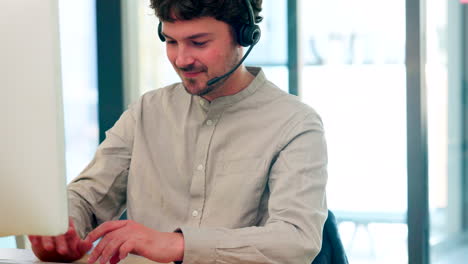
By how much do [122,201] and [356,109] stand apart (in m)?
1.66

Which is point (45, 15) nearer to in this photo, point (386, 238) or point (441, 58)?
point (441, 58)

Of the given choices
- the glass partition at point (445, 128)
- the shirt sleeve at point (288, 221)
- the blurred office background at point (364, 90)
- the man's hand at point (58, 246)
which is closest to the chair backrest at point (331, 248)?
the shirt sleeve at point (288, 221)

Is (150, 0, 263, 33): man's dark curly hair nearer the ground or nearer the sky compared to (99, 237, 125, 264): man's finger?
nearer the sky

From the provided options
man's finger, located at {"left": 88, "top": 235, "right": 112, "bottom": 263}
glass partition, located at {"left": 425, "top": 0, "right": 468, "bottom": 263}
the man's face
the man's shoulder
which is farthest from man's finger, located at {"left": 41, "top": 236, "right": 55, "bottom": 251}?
glass partition, located at {"left": 425, "top": 0, "right": 468, "bottom": 263}

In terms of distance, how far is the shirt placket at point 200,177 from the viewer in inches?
59.9

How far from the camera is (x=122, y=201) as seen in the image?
1.65 metres

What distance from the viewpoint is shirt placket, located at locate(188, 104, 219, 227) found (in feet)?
4.99

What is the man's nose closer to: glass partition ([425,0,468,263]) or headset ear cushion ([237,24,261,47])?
headset ear cushion ([237,24,261,47])

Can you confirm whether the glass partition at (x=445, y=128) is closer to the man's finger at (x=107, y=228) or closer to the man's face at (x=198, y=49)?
the man's face at (x=198, y=49)

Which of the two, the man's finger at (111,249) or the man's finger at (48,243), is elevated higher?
the man's finger at (111,249)

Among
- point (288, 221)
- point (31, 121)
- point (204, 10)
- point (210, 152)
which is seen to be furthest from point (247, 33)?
point (31, 121)

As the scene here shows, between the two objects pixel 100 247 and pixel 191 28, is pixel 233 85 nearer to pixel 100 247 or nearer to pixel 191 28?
pixel 191 28

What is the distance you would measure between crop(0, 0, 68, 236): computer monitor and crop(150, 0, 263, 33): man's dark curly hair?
2.29ft

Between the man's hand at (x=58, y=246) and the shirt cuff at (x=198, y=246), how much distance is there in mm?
171
